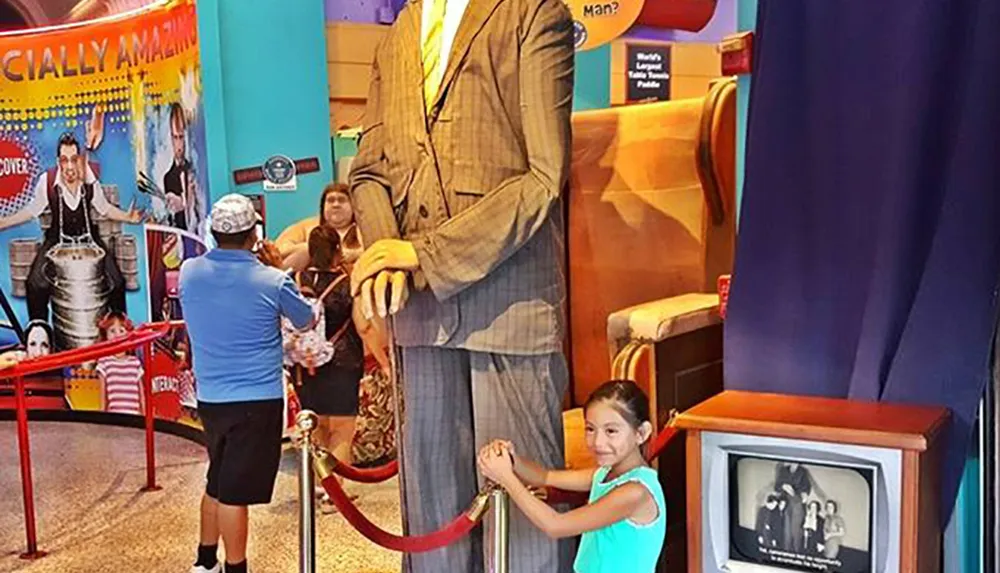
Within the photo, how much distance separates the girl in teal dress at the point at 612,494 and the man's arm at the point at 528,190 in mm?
382

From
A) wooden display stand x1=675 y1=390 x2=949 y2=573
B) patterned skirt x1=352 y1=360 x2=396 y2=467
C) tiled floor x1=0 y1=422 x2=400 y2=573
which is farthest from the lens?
patterned skirt x1=352 y1=360 x2=396 y2=467

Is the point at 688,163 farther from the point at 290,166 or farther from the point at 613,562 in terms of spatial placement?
the point at 290,166

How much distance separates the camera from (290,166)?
5055 millimetres

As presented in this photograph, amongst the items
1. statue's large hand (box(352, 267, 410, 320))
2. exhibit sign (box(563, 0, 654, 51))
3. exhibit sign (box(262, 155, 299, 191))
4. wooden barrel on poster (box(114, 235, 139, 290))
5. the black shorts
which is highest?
exhibit sign (box(563, 0, 654, 51))

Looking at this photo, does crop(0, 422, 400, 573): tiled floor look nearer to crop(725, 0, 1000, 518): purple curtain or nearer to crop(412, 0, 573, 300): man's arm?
crop(412, 0, 573, 300): man's arm

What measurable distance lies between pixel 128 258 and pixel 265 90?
200 centimetres

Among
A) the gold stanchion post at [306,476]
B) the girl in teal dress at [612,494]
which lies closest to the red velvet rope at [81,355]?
the gold stanchion post at [306,476]

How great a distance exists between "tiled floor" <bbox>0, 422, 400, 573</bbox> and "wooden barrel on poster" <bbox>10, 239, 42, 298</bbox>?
120cm

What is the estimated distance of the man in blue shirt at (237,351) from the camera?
11.1 ft

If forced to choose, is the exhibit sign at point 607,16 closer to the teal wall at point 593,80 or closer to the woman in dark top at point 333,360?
the teal wall at point 593,80

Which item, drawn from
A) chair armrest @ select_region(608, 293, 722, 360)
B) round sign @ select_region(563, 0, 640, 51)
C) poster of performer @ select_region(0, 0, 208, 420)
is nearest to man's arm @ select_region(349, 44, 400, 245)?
chair armrest @ select_region(608, 293, 722, 360)

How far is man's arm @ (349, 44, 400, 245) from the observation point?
241 cm

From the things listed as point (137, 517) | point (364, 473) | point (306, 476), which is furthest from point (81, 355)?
point (306, 476)

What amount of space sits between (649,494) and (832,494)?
1.22ft
